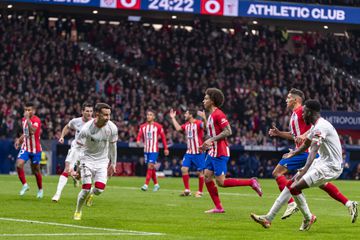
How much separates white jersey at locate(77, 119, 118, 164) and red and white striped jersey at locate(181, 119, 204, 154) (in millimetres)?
11307

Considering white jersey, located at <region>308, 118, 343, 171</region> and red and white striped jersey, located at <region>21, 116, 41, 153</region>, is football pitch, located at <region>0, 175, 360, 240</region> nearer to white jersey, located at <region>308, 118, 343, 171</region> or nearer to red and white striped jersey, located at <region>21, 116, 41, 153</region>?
white jersey, located at <region>308, 118, 343, 171</region>

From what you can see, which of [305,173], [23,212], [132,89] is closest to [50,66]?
[132,89]

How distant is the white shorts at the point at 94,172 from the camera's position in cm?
1831

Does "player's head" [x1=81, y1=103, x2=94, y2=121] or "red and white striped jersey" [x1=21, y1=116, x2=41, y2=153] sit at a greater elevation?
"player's head" [x1=81, y1=103, x2=94, y2=121]

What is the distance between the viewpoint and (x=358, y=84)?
61562mm

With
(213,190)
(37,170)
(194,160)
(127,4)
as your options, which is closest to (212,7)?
(127,4)

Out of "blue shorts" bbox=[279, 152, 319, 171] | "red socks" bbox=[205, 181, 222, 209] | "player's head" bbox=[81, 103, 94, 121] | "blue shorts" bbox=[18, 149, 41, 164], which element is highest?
"player's head" bbox=[81, 103, 94, 121]

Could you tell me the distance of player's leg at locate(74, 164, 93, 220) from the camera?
17938 mm

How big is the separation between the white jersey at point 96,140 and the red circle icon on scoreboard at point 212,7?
37071 mm

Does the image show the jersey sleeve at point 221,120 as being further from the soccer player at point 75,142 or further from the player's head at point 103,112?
the soccer player at point 75,142

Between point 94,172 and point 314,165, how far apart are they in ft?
14.2

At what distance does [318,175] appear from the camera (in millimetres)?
16297

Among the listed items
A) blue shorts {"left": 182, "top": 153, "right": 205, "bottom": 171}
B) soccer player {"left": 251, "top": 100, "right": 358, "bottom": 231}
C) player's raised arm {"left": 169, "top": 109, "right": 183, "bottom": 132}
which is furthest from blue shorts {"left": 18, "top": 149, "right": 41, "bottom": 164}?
soccer player {"left": 251, "top": 100, "right": 358, "bottom": 231}

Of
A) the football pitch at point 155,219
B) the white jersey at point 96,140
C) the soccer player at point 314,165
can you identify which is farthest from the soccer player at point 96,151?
the soccer player at point 314,165
